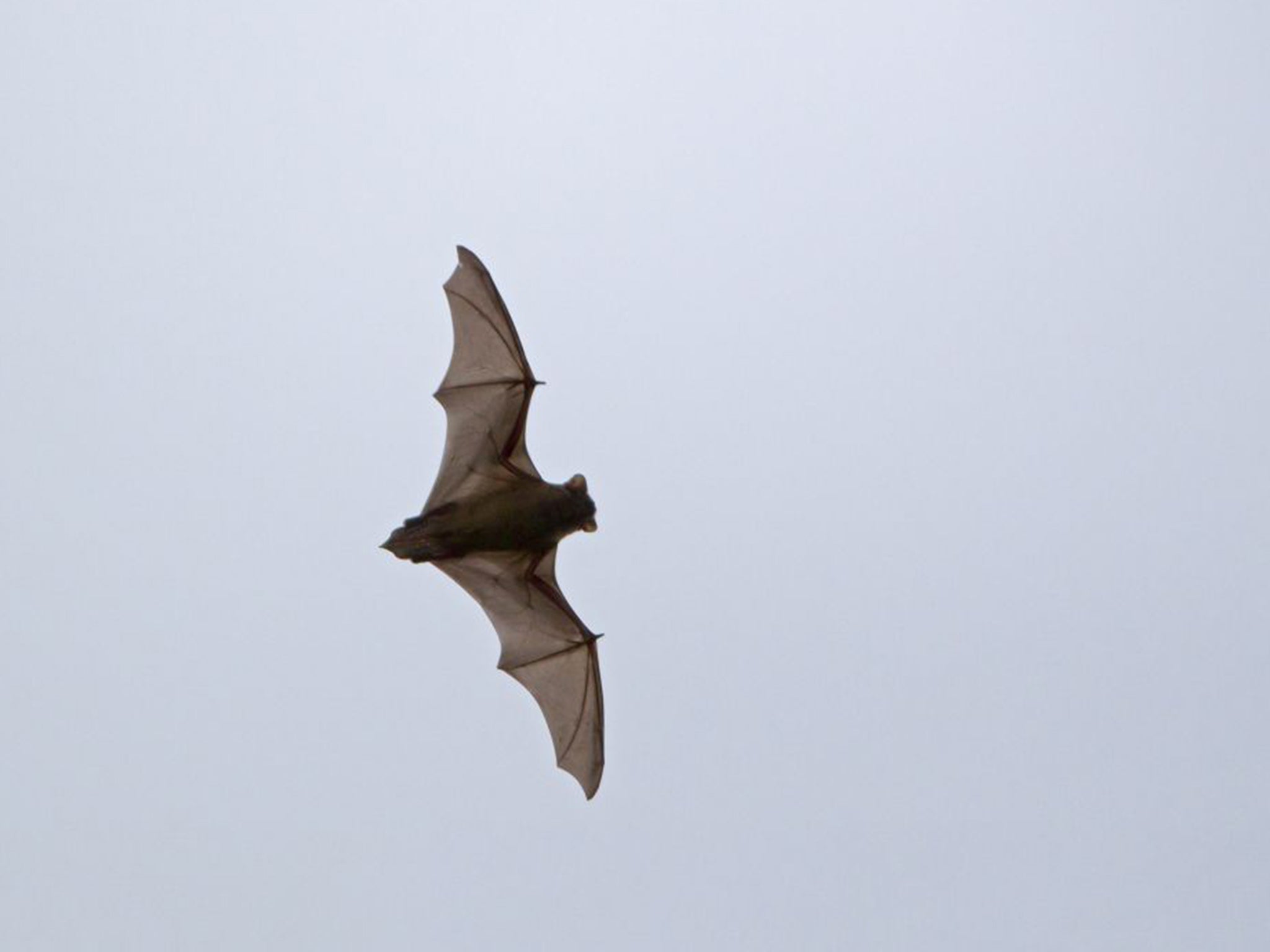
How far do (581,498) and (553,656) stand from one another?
1.71 metres

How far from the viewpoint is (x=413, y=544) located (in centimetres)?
1373

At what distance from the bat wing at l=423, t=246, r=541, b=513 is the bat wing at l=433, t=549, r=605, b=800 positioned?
3.02 feet

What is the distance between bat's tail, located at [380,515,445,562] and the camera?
1363cm

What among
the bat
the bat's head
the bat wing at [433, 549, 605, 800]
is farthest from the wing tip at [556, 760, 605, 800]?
the bat's head

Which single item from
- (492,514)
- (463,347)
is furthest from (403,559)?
(463,347)

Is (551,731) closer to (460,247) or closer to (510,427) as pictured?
(510,427)

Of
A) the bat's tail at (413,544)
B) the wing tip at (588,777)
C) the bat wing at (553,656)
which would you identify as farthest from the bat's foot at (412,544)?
the wing tip at (588,777)

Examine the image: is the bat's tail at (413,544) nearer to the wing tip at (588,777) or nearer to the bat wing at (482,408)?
the bat wing at (482,408)

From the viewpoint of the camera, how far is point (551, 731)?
15008 mm

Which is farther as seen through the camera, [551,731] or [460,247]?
[551,731]

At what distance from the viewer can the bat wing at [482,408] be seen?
14.0 metres

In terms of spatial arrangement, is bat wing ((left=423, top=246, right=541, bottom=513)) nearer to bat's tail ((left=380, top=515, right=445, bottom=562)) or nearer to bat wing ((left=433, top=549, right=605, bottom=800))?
bat's tail ((left=380, top=515, right=445, bottom=562))

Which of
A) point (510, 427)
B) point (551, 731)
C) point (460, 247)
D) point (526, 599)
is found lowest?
point (551, 731)

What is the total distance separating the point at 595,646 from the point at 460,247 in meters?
3.47
